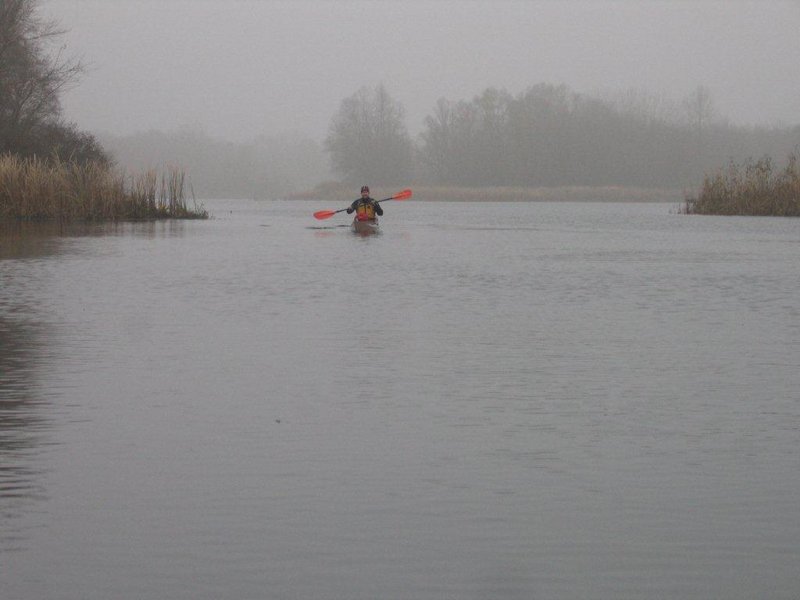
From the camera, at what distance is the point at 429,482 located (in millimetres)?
5328

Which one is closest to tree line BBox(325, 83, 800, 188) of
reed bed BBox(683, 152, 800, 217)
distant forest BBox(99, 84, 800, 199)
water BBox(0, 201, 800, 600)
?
distant forest BBox(99, 84, 800, 199)

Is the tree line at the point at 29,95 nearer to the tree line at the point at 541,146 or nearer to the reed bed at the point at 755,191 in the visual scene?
the reed bed at the point at 755,191

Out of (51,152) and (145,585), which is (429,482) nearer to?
(145,585)

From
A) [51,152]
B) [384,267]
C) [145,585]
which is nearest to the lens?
[145,585]

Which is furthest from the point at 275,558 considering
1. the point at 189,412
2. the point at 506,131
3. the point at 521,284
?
the point at 506,131

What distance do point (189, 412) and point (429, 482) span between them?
2.16m

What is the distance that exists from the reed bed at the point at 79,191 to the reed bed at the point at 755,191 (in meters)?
16.9

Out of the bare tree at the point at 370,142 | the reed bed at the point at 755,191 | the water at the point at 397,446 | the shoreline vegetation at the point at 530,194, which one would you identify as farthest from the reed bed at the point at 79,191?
the bare tree at the point at 370,142

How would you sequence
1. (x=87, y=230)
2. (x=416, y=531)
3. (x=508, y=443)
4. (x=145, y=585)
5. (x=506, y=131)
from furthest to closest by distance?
1. (x=506, y=131)
2. (x=87, y=230)
3. (x=508, y=443)
4. (x=416, y=531)
5. (x=145, y=585)

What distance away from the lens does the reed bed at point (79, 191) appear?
102ft

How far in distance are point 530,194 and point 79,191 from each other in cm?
4282

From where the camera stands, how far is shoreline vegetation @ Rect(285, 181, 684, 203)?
242 ft

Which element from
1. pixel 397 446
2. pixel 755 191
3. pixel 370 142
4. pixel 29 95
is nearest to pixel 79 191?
pixel 29 95

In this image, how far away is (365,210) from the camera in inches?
1180
